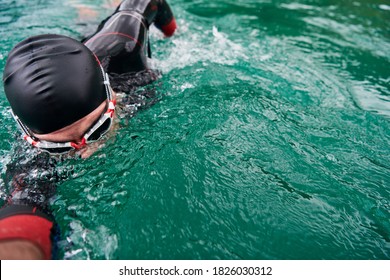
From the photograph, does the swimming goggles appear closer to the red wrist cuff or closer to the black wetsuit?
the red wrist cuff

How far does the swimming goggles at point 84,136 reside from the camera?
2270mm

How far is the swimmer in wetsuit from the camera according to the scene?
5.95 ft

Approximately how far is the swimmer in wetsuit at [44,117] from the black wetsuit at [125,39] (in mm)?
919

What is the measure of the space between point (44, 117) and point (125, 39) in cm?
184

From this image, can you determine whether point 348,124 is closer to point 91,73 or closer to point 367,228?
point 367,228

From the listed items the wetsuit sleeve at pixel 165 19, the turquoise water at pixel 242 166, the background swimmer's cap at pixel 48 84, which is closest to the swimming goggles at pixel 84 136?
the background swimmer's cap at pixel 48 84

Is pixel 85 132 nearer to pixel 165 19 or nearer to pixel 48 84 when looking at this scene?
pixel 48 84

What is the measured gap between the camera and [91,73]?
2297mm

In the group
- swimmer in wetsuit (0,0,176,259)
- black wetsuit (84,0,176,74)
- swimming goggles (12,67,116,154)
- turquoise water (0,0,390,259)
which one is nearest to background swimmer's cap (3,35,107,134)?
swimmer in wetsuit (0,0,176,259)

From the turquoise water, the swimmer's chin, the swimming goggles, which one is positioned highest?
the swimming goggles

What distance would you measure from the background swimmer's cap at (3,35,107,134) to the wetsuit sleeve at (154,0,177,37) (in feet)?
9.43

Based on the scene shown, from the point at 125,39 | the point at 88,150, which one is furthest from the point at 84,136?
the point at 125,39

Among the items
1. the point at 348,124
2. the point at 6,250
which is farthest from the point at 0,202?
the point at 348,124

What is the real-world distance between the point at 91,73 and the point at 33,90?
1.55 ft
